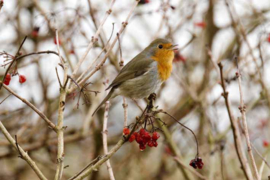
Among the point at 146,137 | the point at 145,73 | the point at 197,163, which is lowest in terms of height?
the point at 197,163

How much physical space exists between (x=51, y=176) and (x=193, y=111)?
2.18 metres

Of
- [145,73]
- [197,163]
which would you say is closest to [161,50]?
[145,73]

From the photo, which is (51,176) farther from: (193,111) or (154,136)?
(154,136)

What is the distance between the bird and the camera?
3.28m

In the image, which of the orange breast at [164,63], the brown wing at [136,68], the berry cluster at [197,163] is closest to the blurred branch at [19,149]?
the berry cluster at [197,163]

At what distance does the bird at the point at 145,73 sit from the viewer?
3.28 m

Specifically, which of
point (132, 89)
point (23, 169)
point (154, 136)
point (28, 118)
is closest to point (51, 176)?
point (23, 169)

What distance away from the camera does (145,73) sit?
11.2ft

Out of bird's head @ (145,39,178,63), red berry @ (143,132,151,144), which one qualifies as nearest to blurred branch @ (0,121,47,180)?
red berry @ (143,132,151,144)

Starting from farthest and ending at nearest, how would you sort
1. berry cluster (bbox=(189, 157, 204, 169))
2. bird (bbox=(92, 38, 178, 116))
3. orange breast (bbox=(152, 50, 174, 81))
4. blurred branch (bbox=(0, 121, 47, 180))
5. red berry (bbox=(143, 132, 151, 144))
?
1. orange breast (bbox=(152, 50, 174, 81))
2. bird (bbox=(92, 38, 178, 116))
3. berry cluster (bbox=(189, 157, 204, 169))
4. red berry (bbox=(143, 132, 151, 144))
5. blurred branch (bbox=(0, 121, 47, 180))

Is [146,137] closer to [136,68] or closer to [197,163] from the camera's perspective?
[197,163]

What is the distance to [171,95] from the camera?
5.56 meters

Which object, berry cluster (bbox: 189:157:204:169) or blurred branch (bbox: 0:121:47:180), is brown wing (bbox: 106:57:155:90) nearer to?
berry cluster (bbox: 189:157:204:169)

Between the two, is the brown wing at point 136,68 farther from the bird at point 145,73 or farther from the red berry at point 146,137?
the red berry at point 146,137
